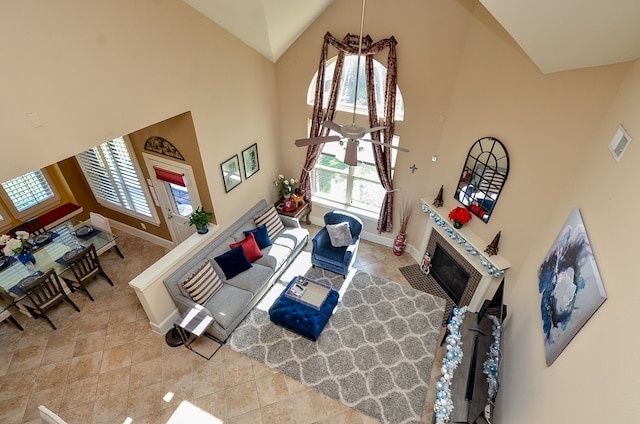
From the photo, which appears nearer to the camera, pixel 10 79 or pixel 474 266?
pixel 10 79

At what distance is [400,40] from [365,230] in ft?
12.5

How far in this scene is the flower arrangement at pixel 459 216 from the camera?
17.6 ft

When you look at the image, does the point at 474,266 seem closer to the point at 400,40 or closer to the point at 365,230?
the point at 365,230

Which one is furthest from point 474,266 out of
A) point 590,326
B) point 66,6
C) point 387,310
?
point 66,6

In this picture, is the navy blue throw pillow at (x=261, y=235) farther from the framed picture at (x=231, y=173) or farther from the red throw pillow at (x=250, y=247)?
the framed picture at (x=231, y=173)

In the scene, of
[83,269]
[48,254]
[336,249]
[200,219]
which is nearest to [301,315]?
[336,249]

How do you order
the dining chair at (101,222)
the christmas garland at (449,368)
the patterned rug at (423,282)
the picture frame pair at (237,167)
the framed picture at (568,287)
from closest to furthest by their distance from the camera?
the framed picture at (568,287) < the christmas garland at (449,368) < the picture frame pair at (237,167) < the patterned rug at (423,282) < the dining chair at (101,222)

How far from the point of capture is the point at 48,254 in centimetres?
561

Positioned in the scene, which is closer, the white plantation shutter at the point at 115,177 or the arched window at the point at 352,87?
the arched window at the point at 352,87

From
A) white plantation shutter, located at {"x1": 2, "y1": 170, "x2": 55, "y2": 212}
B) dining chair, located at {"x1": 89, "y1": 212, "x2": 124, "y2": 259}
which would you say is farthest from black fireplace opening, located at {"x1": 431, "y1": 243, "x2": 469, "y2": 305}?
white plantation shutter, located at {"x1": 2, "y1": 170, "x2": 55, "y2": 212}

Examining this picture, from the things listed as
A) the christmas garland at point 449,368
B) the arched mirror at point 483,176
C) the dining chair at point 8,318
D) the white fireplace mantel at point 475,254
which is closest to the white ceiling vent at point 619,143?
the arched mirror at point 483,176

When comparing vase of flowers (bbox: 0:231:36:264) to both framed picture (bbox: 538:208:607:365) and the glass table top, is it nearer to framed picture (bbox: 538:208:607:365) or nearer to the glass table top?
the glass table top

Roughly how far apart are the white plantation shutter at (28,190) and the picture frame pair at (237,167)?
14.0 feet

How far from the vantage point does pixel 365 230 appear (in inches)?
293
